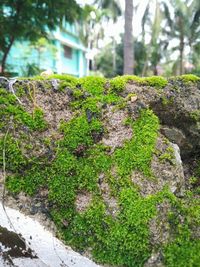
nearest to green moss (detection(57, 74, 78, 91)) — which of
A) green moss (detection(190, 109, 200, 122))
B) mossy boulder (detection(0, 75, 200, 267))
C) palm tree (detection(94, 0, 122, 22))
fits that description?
mossy boulder (detection(0, 75, 200, 267))

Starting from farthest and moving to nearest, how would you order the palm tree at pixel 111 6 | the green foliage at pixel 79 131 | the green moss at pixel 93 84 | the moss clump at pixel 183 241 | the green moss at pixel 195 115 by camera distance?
the palm tree at pixel 111 6
the green moss at pixel 195 115
the green moss at pixel 93 84
the green foliage at pixel 79 131
the moss clump at pixel 183 241

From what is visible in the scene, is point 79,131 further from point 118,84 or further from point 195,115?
point 195,115

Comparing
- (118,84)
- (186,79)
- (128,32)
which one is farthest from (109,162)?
(128,32)

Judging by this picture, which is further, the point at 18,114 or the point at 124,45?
the point at 124,45

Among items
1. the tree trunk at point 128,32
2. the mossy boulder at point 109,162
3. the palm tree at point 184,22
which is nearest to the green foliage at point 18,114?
the mossy boulder at point 109,162

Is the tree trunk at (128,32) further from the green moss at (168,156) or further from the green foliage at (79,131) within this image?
the green moss at (168,156)

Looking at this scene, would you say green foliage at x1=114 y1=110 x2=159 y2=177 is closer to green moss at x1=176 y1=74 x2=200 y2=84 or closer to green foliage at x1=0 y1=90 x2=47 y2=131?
green moss at x1=176 y1=74 x2=200 y2=84

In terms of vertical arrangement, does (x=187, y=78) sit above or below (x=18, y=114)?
above

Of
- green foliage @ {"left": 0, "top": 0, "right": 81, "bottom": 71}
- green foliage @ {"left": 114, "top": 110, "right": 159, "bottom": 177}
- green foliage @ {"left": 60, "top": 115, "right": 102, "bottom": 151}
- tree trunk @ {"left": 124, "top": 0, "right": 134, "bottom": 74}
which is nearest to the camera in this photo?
green foliage @ {"left": 114, "top": 110, "right": 159, "bottom": 177}

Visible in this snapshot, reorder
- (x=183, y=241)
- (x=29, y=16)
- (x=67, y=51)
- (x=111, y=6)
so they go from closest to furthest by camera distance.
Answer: (x=183, y=241)
(x=29, y=16)
(x=67, y=51)
(x=111, y=6)
